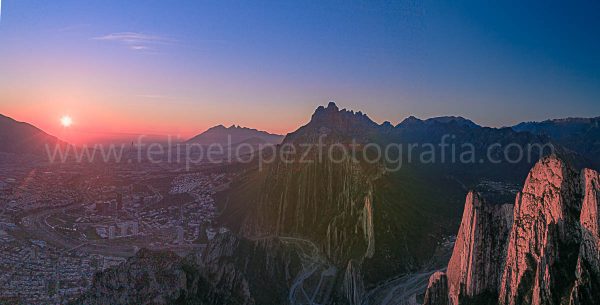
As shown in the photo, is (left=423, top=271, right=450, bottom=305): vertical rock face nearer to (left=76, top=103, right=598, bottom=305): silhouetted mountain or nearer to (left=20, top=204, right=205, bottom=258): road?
(left=76, top=103, right=598, bottom=305): silhouetted mountain

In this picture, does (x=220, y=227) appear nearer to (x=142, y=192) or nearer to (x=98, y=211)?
(x=98, y=211)

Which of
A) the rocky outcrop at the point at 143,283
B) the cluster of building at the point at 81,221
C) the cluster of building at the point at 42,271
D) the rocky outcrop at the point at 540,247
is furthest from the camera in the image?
the cluster of building at the point at 81,221

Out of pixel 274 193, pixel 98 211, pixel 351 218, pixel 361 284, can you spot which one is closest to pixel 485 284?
pixel 361 284

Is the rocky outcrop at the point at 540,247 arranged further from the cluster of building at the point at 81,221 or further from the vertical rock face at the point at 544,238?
the cluster of building at the point at 81,221

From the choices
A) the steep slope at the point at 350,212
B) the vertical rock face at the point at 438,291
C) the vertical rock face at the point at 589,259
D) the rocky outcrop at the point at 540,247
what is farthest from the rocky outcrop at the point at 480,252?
the steep slope at the point at 350,212

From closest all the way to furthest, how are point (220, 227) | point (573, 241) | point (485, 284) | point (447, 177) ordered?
1. point (573, 241)
2. point (485, 284)
3. point (220, 227)
4. point (447, 177)

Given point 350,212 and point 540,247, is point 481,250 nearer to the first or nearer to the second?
point 540,247

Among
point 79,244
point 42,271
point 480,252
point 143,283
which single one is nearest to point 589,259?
point 480,252

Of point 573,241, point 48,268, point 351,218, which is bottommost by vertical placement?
point 48,268
